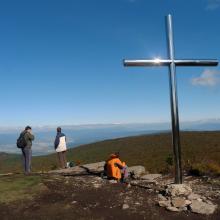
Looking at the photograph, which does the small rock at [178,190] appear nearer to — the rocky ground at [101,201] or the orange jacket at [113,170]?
the rocky ground at [101,201]

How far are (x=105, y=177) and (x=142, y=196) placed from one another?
4062mm

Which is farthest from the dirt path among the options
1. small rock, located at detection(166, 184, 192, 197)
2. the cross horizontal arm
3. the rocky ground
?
the cross horizontal arm

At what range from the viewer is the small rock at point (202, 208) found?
10.8 meters

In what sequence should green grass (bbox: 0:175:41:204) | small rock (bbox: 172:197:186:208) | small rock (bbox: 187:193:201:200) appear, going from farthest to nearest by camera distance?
green grass (bbox: 0:175:41:204) → small rock (bbox: 187:193:201:200) → small rock (bbox: 172:197:186:208)

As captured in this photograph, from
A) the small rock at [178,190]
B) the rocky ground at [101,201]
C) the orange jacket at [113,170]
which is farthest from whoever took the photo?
the orange jacket at [113,170]

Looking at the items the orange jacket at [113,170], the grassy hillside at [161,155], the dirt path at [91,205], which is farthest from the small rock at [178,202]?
the grassy hillside at [161,155]

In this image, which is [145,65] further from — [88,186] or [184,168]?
[184,168]

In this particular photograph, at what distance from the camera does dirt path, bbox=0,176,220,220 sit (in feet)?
35.5

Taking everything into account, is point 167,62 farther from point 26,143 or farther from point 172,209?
point 26,143

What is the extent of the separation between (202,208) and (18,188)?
676 cm

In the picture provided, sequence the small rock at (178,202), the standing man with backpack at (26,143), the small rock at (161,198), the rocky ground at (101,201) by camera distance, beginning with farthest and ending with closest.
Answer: the standing man with backpack at (26,143) < the small rock at (161,198) < the small rock at (178,202) < the rocky ground at (101,201)

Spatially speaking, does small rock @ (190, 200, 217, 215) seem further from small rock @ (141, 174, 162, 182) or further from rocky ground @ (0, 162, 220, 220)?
small rock @ (141, 174, 162, 182)

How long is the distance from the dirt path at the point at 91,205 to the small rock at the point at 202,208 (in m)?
0.18

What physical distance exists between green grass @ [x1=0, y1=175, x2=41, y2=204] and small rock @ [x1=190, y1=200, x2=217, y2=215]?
5.40 m
